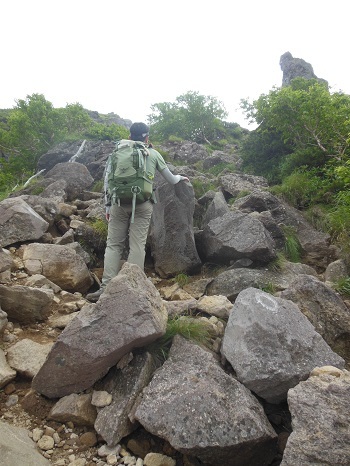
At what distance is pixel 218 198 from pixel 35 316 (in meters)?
5.27

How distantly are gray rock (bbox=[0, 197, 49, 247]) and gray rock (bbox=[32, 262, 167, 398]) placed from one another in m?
3.55

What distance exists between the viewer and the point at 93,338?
2.99 meters

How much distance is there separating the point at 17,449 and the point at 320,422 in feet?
7.10

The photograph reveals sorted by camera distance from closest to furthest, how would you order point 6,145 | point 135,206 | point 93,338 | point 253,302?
point 93,338
point 253,302
point 135,206
point 6,145

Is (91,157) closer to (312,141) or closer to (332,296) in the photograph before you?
(312,141)

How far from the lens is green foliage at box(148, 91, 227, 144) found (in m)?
37.7

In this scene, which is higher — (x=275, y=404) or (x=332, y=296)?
(x=332, y=296)

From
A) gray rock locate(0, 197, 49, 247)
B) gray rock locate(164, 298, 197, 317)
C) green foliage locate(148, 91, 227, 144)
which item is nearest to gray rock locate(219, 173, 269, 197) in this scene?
gray rock locate(0, 197, 49, 247)

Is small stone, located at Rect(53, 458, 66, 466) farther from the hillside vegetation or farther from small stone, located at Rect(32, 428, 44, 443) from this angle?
the hillside vegetation

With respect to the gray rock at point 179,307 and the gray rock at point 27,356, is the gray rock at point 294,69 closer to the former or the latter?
the gray rock at point 179,307

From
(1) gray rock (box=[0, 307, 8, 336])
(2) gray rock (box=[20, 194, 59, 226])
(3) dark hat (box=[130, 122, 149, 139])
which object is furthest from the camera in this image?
(2) gray rock (box=[20, 194, 59, 226])

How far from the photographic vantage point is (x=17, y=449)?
2229mm

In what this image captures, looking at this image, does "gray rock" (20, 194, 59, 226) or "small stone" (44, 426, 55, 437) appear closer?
"small stone" (44, 426, 55, 437)

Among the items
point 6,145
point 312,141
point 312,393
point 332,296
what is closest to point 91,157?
point 312,141
